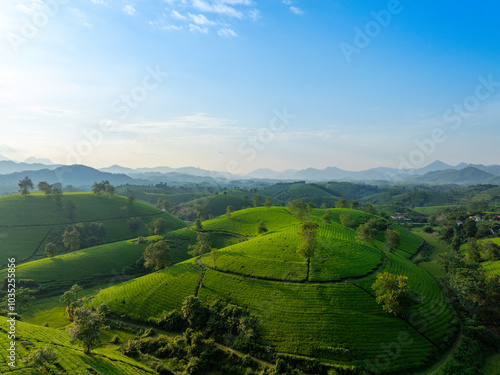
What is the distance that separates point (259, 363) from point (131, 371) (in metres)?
21.5

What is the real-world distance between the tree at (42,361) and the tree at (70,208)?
120429 mm

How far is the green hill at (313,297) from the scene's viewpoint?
140ft

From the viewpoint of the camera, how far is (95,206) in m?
146

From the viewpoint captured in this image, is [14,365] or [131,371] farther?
[131,371]

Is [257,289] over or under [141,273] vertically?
over

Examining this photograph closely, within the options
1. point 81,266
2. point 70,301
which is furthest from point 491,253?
point 81,266

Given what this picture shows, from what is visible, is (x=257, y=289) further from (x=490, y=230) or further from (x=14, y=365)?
(x=490, y=230)

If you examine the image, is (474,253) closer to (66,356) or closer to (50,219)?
(66,356)

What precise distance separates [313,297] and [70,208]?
143781 millimetres

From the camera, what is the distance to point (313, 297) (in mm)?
52844

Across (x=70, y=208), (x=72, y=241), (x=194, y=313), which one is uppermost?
(x=70, y=208)

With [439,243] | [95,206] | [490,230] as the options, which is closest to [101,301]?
[95,206]

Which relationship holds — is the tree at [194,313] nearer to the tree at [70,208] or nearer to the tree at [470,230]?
the tree at [70,208]

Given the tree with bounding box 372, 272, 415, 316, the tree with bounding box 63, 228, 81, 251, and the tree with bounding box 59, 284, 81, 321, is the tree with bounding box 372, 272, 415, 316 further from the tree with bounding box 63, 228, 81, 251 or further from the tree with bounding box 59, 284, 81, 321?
the tree with bounding box 63, 228, 81, 251
